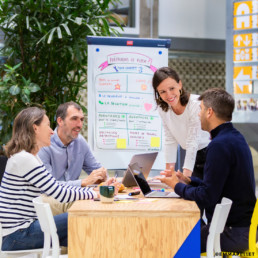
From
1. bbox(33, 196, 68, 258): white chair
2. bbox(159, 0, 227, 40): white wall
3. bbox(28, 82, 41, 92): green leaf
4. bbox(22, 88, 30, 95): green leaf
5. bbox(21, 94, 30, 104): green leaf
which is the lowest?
bbox(33, 196, 68, 258): white chair

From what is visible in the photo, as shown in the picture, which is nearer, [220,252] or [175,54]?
[220,252]

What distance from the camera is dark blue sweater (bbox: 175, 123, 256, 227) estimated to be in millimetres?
2650

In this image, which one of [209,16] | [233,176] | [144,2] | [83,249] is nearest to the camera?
[83,249]

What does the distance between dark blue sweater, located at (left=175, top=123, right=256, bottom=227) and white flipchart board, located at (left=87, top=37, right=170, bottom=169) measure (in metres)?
2.23

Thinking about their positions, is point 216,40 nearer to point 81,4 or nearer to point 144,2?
point 144,2

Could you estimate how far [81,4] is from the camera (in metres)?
5.75

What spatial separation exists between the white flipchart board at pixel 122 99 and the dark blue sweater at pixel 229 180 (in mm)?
2228

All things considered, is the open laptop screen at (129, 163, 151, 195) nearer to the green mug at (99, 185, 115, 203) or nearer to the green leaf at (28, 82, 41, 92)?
the green mug at (99, 185, 115, 203)

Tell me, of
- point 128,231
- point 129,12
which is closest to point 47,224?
point 128,231

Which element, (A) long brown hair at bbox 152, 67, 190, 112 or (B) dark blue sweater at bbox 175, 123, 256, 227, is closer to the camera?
(B) dark blue sweater at bbox 175, 123, 256, 227

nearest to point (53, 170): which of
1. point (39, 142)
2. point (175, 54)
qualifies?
point (39, 142)

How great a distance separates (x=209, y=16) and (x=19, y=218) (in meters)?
7.45

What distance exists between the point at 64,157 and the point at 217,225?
5.67ft

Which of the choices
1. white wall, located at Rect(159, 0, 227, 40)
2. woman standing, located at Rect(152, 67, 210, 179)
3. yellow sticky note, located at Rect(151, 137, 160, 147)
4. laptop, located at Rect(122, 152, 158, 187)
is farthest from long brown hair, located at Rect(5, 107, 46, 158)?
white wall, located at Rect(159, 0, 227, 40)
